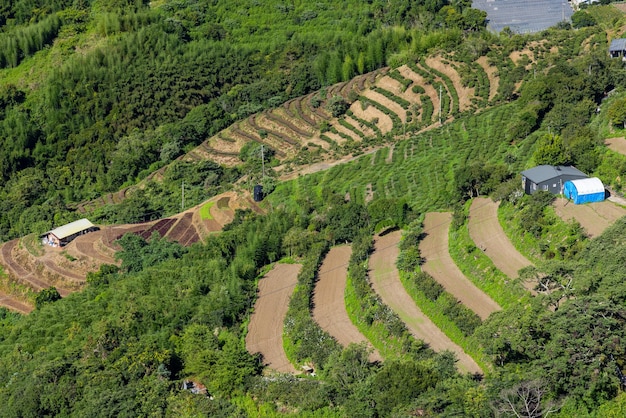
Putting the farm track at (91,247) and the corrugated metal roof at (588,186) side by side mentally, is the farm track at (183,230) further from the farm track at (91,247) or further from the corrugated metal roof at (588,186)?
the corrugated metal roof at (588,186)

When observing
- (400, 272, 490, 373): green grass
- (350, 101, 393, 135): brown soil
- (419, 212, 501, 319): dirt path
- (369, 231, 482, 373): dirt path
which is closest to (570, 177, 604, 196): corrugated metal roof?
(419, 212, 501, 319): dirt path

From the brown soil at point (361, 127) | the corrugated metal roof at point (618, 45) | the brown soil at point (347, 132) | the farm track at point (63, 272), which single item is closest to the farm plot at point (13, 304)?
the farm track at point (63, 272)

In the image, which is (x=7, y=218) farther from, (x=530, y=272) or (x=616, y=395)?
(x=616, y=395)

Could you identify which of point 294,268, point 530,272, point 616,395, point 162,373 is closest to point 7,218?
point 294,268

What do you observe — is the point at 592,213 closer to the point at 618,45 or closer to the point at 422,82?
the point at 618,45

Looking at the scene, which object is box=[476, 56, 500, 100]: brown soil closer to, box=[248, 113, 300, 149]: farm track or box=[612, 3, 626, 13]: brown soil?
box=[248, 113, 300, 149]: farm track

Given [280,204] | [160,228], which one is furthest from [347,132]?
[160,228]
